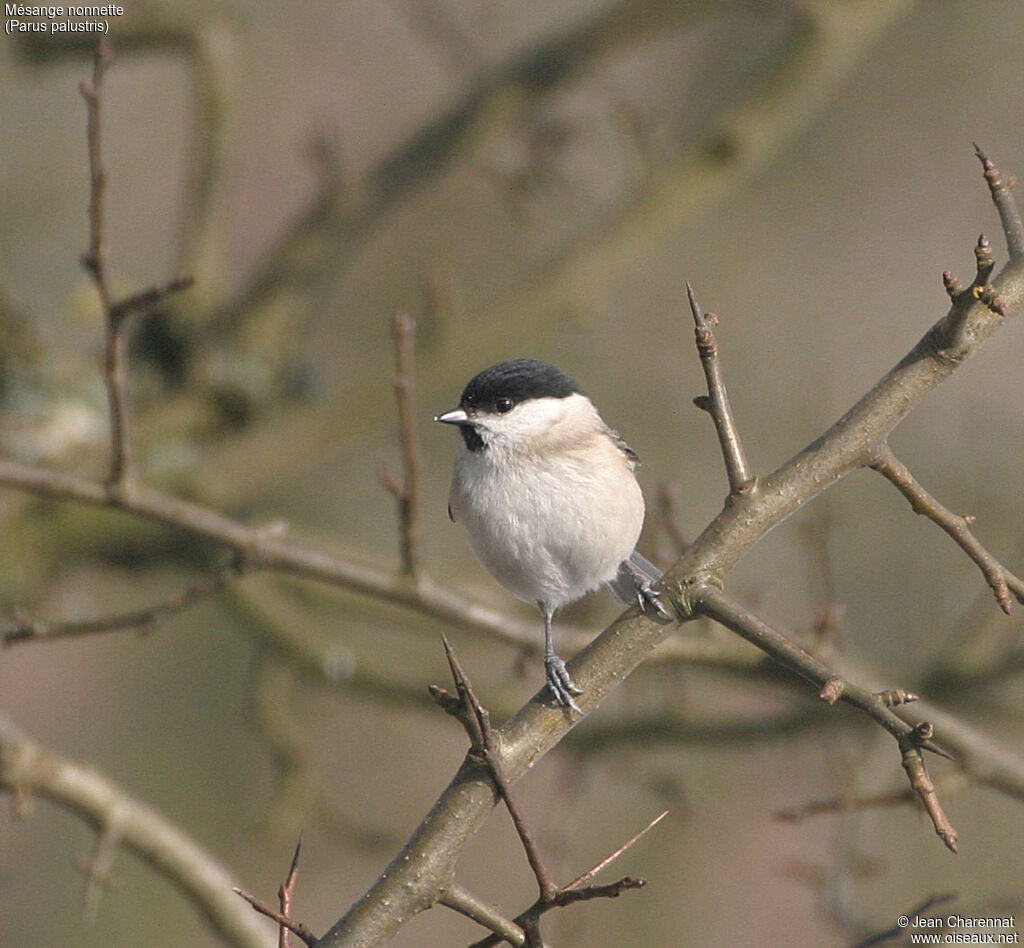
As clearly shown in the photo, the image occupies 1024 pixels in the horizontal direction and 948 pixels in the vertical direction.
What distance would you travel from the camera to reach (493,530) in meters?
2.51

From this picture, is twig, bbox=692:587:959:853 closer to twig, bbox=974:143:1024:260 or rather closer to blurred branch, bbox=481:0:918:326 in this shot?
twig, bbox=974:143:1024:260

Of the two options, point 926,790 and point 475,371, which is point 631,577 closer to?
point 926,790

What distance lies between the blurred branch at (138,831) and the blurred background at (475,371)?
90cm

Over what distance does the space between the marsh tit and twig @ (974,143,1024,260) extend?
3.04 ft

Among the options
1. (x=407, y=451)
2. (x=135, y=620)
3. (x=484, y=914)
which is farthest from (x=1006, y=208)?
(x=135, y=620)

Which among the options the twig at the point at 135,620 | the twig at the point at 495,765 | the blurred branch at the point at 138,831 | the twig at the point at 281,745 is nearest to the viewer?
the twig at the point at 495,765

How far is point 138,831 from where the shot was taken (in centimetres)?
309

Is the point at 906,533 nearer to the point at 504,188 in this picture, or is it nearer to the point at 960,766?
the point at 504,188

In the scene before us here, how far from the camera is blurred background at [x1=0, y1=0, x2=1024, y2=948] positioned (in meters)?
4.14

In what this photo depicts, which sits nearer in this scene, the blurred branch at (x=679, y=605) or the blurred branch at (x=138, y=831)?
the blurred branch at (x=679, y=605)

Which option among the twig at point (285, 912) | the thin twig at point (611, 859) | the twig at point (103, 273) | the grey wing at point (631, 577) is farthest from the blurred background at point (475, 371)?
the twig at point (285, 912)

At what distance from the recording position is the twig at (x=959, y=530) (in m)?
1.68

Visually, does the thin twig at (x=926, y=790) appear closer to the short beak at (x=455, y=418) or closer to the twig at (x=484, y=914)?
the twig at (x=484, y=914)

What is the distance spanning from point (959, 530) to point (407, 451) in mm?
1329
